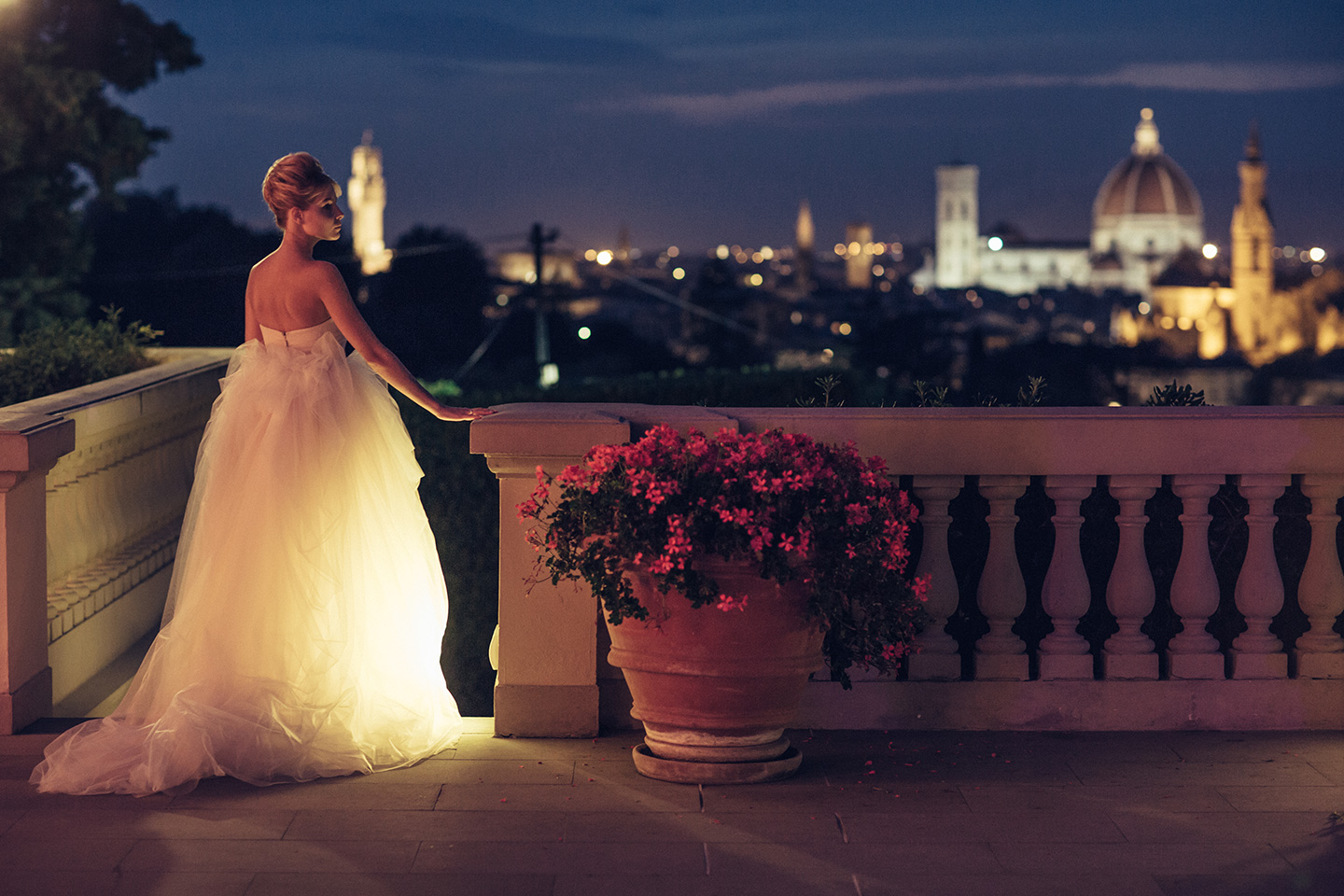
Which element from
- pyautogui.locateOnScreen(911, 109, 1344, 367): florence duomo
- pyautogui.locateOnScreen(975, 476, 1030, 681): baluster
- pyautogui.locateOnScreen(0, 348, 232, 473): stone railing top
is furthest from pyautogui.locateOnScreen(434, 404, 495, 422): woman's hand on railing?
pyautogui.locateOnScreen(911, 109, 1344, 367): florence duomo

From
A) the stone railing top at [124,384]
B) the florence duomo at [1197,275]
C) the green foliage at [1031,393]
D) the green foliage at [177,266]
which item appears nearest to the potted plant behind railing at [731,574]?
the green foliage at [1031,393]

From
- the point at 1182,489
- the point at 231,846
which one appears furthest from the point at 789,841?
the point at 1182,489

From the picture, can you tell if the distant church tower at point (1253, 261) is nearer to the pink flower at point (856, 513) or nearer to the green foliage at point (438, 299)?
the green foliage at point (438, 299)

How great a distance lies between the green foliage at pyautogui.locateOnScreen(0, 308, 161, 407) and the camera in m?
6.19

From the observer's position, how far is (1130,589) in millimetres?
Answer: 4469

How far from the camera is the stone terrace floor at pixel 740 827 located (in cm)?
330

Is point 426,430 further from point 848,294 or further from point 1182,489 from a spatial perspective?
point 848,294

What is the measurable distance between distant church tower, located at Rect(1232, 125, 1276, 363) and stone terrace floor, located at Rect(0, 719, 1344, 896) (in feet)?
421

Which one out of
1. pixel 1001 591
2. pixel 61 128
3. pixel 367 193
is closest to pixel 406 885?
pixel 1001 591

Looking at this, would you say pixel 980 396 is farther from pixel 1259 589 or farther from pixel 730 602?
pixel 730 602

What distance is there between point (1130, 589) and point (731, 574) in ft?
4.78

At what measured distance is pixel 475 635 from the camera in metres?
12.4

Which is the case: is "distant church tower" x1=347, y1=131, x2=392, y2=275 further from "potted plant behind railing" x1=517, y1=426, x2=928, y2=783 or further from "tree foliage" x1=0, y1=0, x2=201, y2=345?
"potted plant behind railing" x1=517, y1=426, x2=928, y2=783

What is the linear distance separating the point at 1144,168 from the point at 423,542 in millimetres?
202906
